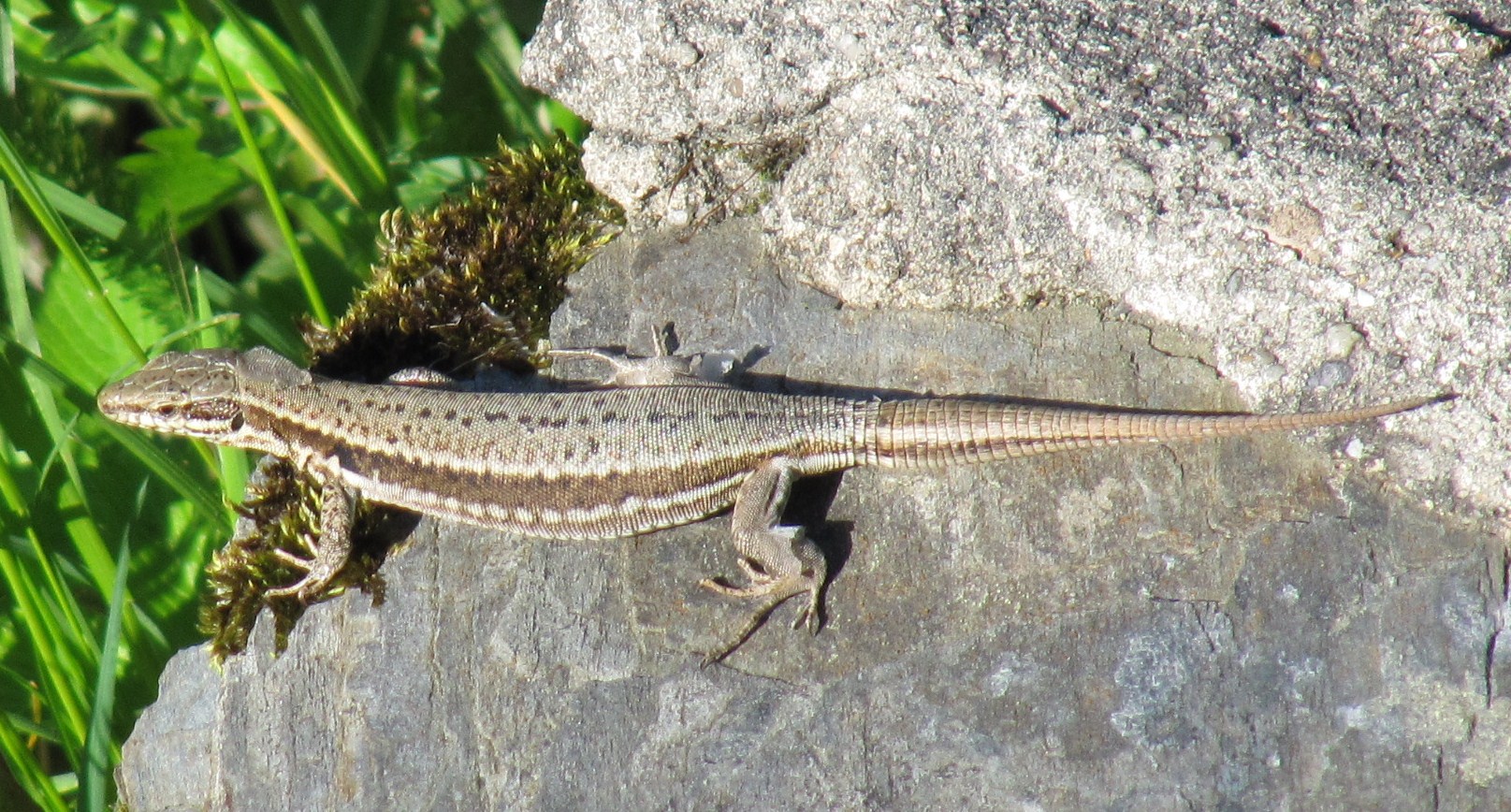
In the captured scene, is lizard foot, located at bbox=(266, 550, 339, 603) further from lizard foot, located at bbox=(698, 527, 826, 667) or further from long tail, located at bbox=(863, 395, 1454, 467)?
long tail, located at bbox=(863, 395, 1454, 467)

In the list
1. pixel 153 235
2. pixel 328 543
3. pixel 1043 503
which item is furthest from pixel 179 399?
pixel 1043 503

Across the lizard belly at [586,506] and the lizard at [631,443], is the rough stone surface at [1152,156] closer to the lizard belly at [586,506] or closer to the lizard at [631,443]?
the lizard at [631,443]

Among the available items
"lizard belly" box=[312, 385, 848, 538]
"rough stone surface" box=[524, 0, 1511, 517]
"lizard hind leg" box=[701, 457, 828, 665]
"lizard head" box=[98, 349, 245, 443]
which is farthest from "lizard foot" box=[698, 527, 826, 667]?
"lizard head" box=[98, 349, 245, 443]

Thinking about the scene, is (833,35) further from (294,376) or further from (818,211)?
(294,376)

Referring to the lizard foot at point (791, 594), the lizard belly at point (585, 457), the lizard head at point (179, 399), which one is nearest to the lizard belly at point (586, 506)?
the lizard belly at point (585, 457)

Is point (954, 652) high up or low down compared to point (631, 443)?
down

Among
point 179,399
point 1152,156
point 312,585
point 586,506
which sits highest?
point 1152,156

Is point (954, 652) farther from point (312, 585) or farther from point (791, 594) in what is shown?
point (312, 585)
